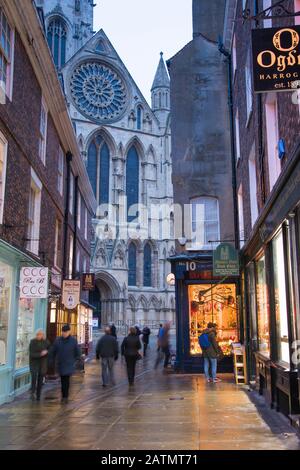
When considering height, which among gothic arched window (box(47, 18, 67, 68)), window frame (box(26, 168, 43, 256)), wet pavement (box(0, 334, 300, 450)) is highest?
gothic arched window (box(47, 18, 67, 68))

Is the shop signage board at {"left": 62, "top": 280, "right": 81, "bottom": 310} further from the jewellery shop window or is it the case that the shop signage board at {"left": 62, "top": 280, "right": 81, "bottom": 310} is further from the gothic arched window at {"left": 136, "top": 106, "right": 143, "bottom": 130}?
the gothic arched window at {"left": 136, "top": 106, "right": 143, "bottom": 130}

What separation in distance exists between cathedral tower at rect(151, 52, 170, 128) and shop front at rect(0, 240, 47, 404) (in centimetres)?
4695

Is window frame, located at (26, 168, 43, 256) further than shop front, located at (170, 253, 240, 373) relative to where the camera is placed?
No

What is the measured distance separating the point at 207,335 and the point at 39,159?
22.6 feet

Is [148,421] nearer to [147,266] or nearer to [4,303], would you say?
[4,303]

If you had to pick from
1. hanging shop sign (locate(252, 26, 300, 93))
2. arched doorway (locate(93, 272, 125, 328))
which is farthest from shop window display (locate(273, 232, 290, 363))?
arched doorway (locate(93, 272, 125, 328))

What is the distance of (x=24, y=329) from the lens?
13.0 m

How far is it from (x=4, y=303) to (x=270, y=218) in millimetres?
5879

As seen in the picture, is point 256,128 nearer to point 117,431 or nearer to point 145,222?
point 117,431

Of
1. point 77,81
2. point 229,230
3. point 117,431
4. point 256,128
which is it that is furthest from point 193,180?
point 77,81

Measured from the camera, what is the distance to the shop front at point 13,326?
10.9 m

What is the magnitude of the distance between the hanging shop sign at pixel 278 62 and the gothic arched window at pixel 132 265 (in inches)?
1769

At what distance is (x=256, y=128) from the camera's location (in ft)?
38.0

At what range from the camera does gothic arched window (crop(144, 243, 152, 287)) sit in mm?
52506
